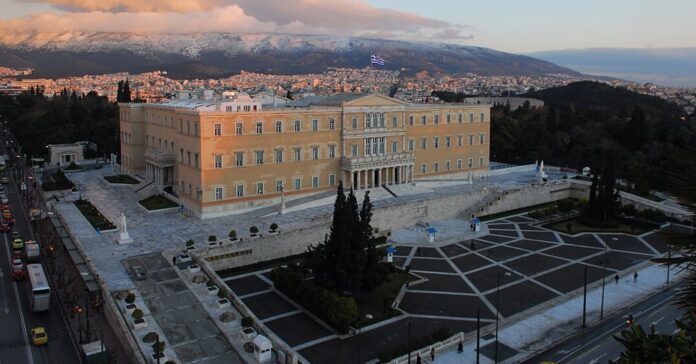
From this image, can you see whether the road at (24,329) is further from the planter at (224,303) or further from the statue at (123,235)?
the planter at (224,303)

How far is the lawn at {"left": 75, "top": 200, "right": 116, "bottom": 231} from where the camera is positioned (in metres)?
42.5

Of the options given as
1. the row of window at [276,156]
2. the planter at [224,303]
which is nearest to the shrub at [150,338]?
the planter at [224,303]

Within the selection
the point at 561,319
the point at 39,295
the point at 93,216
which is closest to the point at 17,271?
the point at 39,295

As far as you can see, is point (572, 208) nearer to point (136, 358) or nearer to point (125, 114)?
point (136, 358)

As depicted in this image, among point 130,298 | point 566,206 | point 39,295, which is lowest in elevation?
point 39,295

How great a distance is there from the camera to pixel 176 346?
25609mm

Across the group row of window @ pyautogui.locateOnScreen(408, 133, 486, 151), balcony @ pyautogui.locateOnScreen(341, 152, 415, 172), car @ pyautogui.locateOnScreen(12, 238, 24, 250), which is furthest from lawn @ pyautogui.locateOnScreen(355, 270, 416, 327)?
car @ pyautogui.locateOnScreen(12, 238, 24, 250)

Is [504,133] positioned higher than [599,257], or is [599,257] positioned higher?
[504,133]

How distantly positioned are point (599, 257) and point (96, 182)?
49006mm

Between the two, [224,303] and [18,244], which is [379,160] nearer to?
[224,303]

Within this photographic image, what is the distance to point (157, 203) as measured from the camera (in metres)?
49.7

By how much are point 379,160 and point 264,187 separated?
1151 cm

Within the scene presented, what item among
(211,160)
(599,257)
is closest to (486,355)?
(599,257)

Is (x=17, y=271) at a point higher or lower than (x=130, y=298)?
lower
